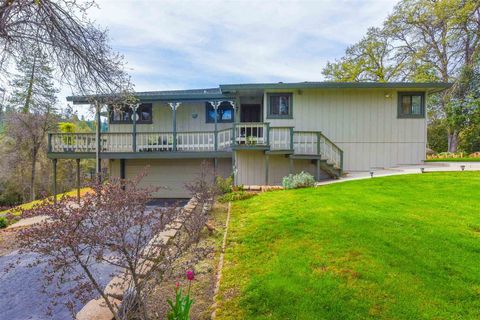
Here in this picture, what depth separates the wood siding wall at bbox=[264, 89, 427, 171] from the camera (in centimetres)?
1239

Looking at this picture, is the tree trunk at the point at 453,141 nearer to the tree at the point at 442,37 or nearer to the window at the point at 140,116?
the tree at the point at 442,37

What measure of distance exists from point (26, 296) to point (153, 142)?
9.24 metres

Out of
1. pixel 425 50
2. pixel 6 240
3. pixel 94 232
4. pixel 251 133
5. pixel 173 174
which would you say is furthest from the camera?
pixel 425 50

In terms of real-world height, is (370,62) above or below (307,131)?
above

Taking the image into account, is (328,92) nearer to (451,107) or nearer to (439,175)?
(439,175)

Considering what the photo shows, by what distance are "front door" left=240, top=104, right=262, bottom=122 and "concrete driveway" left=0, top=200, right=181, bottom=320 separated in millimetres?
10515

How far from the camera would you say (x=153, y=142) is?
1287 cm

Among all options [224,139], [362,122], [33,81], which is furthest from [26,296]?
[362,122]

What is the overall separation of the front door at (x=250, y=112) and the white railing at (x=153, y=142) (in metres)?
3.75

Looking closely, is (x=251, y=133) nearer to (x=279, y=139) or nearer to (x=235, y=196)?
(x=279, y=139)

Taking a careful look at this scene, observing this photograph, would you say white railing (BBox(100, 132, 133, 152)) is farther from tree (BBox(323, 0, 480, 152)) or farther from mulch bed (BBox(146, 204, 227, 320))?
tree (BBox(323, 0, 480, 152))

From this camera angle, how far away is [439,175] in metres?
9.54

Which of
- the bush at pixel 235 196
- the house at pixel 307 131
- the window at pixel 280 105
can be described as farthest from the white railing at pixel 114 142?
the window at pixel 280 105

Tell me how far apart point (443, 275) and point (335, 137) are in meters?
9.69
